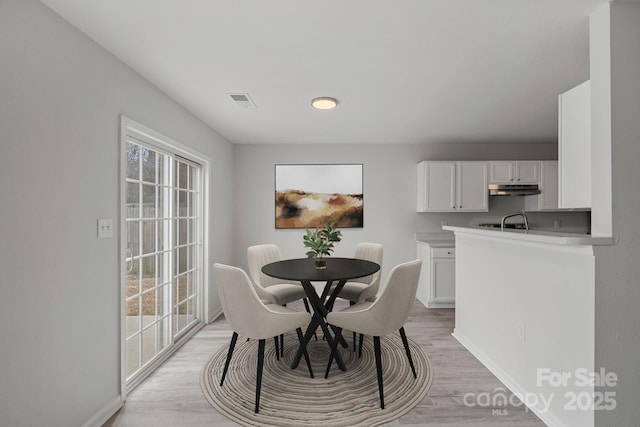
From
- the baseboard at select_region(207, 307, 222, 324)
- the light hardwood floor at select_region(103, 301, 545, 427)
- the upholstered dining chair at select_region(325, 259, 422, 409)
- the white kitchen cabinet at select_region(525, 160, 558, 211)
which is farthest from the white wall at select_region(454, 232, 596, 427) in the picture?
the baseboard at select_region(207, 307, 222, 324)

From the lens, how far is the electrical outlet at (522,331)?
214cm

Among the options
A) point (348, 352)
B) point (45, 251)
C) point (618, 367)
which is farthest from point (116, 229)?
point (618, 367)

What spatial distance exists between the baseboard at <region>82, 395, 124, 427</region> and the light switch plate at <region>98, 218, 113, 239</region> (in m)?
1.08

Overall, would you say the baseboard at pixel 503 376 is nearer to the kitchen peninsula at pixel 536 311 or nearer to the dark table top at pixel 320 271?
the kitchen peninsula at pixel 536 311

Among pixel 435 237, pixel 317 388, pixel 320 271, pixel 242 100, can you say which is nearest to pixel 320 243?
pixel 320 271

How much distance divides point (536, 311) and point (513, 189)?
2.86m

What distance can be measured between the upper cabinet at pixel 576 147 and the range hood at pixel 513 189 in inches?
102

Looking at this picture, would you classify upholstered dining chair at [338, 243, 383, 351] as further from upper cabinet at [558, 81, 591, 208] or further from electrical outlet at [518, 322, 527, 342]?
upper cabinet at [558, 81, 591, 208]

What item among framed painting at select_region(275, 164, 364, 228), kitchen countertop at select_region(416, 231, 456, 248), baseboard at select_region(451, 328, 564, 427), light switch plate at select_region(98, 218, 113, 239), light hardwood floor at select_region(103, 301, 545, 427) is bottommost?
light hardwood floor at select_region(103, 301, 545, 427)

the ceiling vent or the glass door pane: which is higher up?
the ceiling vent

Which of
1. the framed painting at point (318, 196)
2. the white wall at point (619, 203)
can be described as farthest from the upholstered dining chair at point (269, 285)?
the white wall at point (619, 203)

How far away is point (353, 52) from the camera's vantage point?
202cm

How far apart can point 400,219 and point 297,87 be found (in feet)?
9.44

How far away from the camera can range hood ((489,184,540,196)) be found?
437cm
